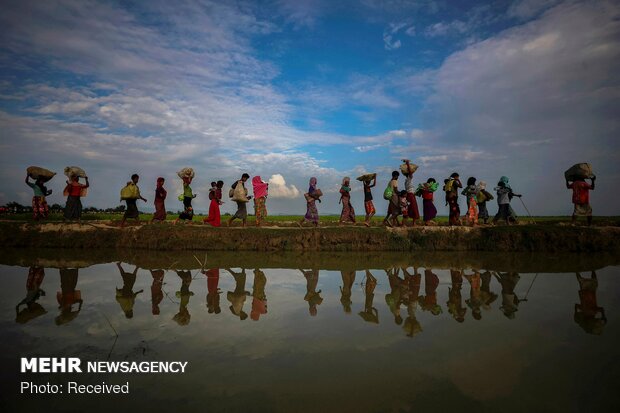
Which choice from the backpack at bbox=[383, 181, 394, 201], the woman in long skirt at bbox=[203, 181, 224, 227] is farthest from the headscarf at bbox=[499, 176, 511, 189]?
the woman in long skirt at bbox=[203, 181, 224, 227]

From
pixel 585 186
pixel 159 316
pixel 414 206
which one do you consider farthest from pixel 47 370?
pixel 585 186

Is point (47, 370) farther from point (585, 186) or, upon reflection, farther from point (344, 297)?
point (585, 186)

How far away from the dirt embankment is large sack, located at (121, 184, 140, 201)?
1486mm

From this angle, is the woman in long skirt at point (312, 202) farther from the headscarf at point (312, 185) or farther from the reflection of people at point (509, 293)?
the reflection of people at point (509, 293)

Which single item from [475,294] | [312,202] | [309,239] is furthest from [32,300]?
[312,202]

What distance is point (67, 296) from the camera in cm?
548

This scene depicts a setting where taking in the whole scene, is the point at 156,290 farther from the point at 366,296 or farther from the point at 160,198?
the point at 160,198

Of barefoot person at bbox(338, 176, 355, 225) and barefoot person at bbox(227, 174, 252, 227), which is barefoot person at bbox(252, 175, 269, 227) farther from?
barefoot person at bbox(338, 176, 355, 225)

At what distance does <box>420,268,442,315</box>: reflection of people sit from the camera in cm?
500

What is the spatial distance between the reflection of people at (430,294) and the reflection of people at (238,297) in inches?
107

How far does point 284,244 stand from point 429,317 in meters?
8.52

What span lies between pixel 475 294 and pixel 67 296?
6.91m

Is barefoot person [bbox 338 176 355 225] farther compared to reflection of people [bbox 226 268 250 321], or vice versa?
barefoot person [bbox 338 176 355 225]

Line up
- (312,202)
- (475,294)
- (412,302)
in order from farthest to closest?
(312,202) → (475,294) → (412,302)
